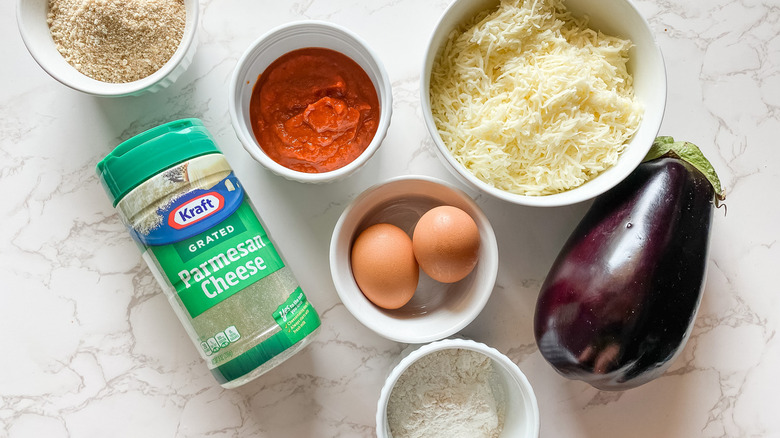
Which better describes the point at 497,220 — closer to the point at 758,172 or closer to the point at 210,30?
the point at 758,172

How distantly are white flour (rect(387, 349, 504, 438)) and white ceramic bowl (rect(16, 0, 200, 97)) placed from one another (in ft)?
2.28

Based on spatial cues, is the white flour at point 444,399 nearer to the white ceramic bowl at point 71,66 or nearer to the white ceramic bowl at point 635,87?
the white ceramic bowl at point 635,87

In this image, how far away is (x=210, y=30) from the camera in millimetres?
1116

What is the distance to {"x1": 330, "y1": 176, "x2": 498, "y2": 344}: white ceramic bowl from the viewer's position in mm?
1018

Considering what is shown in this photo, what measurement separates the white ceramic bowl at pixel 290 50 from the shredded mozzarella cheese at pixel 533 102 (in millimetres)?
107

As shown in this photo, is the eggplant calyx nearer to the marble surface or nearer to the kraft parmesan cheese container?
the marble surface

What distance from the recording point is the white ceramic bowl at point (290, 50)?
963 mm

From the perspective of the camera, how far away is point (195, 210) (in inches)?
36.0

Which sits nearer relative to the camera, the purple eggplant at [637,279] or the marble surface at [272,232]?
the purple eggplant at [637,279]

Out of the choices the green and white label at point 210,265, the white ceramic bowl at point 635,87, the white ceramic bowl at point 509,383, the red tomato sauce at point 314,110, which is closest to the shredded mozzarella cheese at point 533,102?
the white ceramic bowl at point 635,87

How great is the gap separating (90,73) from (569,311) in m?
0.94

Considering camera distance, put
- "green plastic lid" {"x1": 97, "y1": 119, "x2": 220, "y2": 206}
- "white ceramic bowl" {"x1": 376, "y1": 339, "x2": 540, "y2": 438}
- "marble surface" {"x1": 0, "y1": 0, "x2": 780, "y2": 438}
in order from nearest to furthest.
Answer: "green plastic lid" {"x1": 97, "y1": 119, "x2": 220, "y2": 206}, "white ceramic bowl" {"x1": 376, "y1": 339, "x2": 540, "y2": 438}, "marble surface" {"x1": 0, "y1": 0, "x2": 780, "y2": 438}

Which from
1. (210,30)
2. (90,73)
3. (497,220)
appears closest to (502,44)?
(497,220)

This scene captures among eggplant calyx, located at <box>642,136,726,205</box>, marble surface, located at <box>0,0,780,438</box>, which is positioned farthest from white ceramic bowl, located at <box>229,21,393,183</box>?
eggplant calyx, located at <box>642,136,726,205</box>
